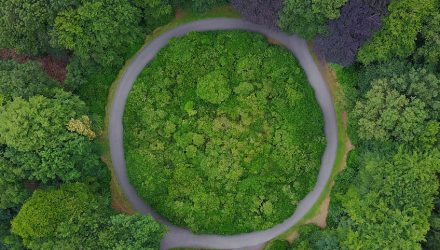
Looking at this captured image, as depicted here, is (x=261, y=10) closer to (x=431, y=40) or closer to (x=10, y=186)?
(x=431, y=40)

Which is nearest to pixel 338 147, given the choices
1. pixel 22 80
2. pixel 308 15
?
pixel 308 15

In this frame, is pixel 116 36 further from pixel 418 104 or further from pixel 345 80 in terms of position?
pixel 418 104

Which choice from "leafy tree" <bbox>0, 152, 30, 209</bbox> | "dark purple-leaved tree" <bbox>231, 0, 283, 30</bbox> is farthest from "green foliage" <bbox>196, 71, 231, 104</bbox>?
"leafy tree" <bbox>0, 152, 30, 209</bbox>

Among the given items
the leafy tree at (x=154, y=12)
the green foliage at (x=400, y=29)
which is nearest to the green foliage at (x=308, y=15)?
the green foliage at (x=400, y=29)

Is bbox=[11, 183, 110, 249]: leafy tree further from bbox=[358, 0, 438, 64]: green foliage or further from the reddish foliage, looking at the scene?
bbox=[358, 0, 438, 64]: green foliage

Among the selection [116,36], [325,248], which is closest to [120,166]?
[116,36]

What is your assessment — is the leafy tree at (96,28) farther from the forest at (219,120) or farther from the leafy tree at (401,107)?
the leafy tree at (401,107)

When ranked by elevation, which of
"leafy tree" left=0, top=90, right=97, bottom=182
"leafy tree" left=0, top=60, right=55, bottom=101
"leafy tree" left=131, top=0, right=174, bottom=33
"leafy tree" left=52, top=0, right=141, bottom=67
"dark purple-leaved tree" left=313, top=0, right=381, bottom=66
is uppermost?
"leafy tree" left=131, top=0, right=174, bottom=33
